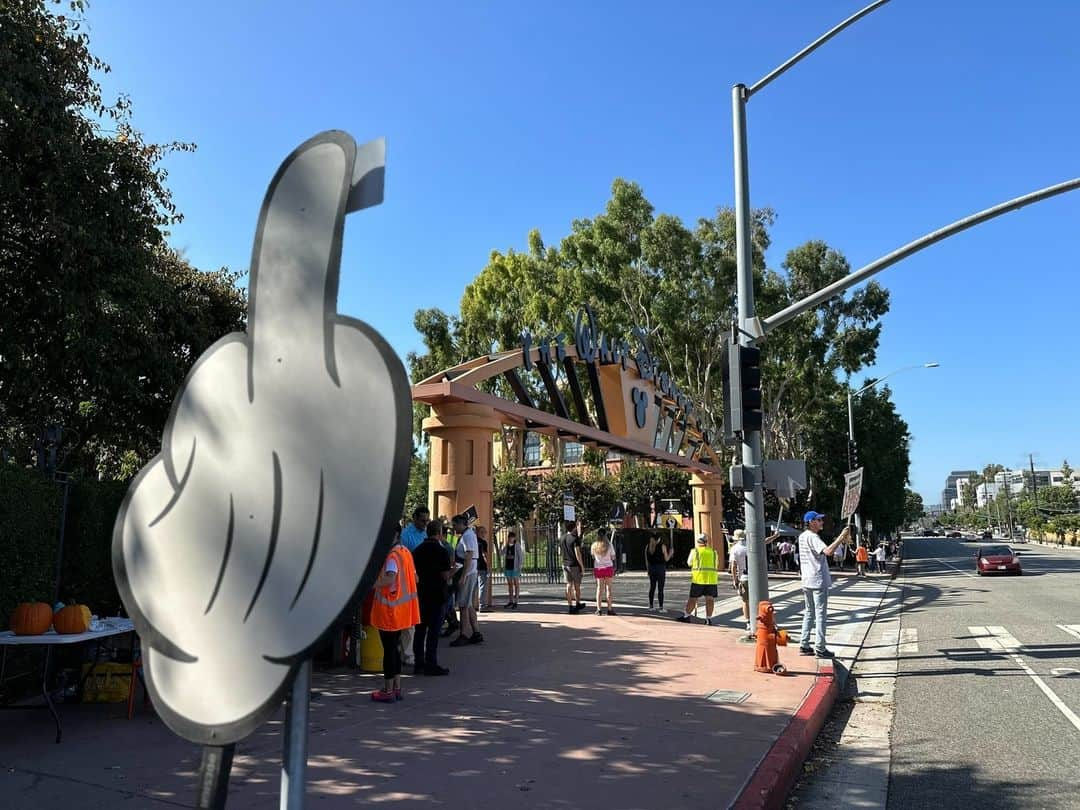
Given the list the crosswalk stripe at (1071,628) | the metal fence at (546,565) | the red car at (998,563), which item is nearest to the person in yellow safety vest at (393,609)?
the crosswalk stripe at (1071,628)

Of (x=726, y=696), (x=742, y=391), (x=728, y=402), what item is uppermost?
(x=742, y=391)

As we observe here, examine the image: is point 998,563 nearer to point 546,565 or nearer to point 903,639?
point 546,565

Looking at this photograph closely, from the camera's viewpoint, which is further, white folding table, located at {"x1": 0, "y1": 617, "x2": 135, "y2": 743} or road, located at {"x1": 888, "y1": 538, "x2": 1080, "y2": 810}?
white folding table, located at {"x1": 0, "y1": 617, "x2": 135, "y2": 743}

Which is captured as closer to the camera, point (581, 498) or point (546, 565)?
point (546, 565)

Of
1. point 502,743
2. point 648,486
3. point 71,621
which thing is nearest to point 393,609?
point 502,743

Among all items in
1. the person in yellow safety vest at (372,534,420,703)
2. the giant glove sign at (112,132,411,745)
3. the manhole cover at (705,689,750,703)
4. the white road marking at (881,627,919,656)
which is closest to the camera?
the giant glove sign at (112,132,411,745)

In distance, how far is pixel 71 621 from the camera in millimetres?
5832

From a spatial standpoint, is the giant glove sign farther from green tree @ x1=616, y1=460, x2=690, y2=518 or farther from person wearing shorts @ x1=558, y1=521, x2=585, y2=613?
green tree @ x1=616, y1=460, x2=690, y2=518

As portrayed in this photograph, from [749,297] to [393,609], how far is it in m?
6.86

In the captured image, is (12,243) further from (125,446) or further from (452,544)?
(452,544)

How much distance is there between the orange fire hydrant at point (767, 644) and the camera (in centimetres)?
856

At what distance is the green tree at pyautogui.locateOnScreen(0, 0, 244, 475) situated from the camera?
8.18m

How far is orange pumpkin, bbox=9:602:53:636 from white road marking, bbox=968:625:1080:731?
850cm

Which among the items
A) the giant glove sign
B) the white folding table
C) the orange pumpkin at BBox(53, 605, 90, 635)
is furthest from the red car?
the giant glove sign
